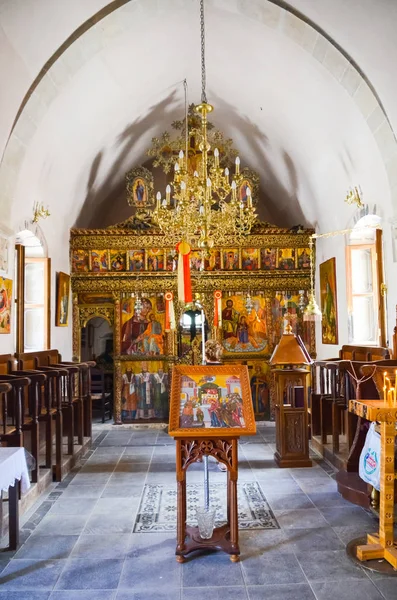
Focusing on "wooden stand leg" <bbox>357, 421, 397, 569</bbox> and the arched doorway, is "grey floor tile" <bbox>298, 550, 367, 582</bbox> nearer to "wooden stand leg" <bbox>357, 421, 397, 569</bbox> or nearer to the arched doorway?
"wooden stand leg" <bbox>357, 421, 397, 569</bbox>

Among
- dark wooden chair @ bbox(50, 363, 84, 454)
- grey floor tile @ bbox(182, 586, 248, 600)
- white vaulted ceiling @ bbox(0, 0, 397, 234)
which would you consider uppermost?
white vaulted ceiling @ bbox(0, 0, 397, 234)

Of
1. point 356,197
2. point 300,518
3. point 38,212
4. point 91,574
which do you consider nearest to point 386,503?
point 300,518

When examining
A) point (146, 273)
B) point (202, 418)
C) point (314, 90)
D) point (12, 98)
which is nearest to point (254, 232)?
point (146, 273)

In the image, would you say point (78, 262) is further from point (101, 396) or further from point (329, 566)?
point (329, 566)

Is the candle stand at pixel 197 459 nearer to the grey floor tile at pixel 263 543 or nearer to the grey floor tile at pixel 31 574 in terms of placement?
the grey floor tile at pixel 263 543

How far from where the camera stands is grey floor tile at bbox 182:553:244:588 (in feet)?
9.96

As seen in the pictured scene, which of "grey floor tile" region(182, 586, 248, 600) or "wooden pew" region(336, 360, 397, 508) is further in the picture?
"wooden pew" region(336, 360, 397, 508)

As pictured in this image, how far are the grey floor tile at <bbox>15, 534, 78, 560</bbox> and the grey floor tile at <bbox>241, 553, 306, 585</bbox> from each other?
4.39 ft

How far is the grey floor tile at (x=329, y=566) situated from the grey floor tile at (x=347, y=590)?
0.07 meters

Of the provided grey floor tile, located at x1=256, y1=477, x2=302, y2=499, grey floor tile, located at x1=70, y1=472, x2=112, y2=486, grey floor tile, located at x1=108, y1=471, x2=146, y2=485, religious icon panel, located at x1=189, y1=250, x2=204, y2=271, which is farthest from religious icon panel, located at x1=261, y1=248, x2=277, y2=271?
grey floor tile, located at x1=70, y1=472, x2=112, y2=486

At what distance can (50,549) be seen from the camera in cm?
355

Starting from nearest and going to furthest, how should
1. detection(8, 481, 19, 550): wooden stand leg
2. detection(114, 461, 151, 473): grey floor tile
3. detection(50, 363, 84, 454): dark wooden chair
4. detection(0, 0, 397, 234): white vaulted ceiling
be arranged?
detection(8, 481, 19, 550): wooden stand leg < detection(0, 0, 397, 234): white vaulted ceiling < detection(114, 461, 151, 473): grey floor tile < detection(50, 363, 84, 454): dark wooden chair

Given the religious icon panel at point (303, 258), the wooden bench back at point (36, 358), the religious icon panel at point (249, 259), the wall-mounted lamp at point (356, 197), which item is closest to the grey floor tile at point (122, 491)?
the wooden bench back at point (36, 358)

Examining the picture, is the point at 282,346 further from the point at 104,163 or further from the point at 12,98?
the point at 104,163
